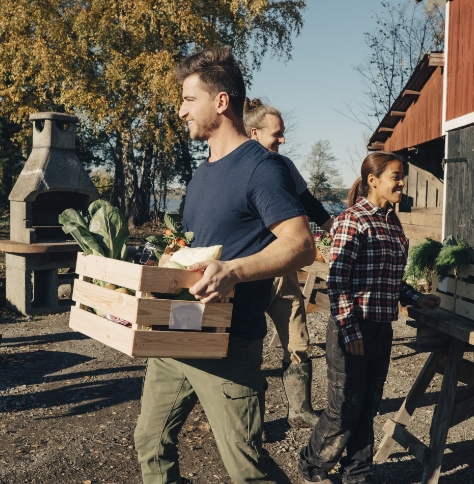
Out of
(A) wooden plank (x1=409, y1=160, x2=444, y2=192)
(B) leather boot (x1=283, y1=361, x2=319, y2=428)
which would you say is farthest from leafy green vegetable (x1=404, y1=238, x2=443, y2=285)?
(A) wooden plank (x1=409, y1=160, x2=444, y2=192)

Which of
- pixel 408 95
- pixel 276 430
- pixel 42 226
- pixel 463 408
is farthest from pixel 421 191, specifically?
pixel 463 408

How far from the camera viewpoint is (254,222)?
2449 millimetres

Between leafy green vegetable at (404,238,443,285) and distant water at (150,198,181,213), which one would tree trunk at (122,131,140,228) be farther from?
leafy green vegetable at (404,238,443,285)

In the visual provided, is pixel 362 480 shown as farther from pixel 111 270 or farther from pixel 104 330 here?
pixel 111 270

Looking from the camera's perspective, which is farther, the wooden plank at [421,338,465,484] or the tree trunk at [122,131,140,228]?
the tree trunk at [122,131,140,228]

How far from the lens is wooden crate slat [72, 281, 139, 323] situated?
2.29 meters

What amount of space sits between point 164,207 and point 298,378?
77.7 feet

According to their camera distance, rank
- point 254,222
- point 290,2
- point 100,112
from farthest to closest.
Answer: point 290,2 < point 100,112 < point 254,222

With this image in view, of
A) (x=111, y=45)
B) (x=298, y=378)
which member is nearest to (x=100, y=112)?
(x=111, y=45)

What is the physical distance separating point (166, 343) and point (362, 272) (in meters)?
1.50

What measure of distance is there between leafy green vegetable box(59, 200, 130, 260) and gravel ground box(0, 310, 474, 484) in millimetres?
1906

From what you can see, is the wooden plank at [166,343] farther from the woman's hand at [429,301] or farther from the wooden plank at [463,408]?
the wooden plank at [463,408]

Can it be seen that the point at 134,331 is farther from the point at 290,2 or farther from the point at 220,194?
the point at 290,2

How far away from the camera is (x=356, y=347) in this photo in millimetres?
3414
